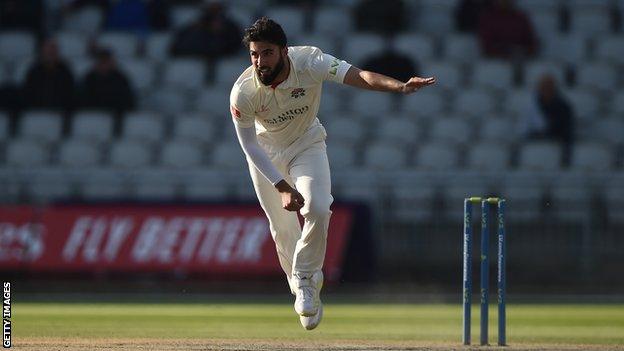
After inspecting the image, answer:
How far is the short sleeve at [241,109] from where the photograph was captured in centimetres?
766

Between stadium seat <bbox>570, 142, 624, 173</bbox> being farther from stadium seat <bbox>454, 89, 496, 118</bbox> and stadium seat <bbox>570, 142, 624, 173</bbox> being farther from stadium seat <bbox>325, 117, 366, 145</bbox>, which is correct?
stadium seat <bbox>325, 117, 366, 145</bbox>

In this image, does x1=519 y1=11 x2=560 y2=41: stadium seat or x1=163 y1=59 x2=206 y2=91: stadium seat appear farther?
x1=519 y1=11 x2=560 y2=41: stadium seat

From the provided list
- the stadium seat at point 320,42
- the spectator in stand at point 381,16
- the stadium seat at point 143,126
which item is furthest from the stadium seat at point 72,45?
the spectator in stand at point 381,16

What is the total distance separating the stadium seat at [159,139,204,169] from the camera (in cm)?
1423

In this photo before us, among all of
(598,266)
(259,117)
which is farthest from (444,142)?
(259,117)

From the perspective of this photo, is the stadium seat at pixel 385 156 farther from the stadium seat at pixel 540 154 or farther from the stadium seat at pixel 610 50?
the stadium seat at pixel 610 50

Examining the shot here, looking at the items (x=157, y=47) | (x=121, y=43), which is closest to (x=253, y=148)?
(x=157, y=47)

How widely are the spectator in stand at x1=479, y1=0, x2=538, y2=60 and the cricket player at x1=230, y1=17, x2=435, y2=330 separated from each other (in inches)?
301

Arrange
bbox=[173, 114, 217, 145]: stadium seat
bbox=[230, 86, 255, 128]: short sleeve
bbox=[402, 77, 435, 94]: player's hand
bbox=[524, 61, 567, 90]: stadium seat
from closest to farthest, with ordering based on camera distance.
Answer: bbox=[402, 77, 435, 94]: player's hand, bbox=[230, 86, 255, 128]: short sleeve, bbox=[173, 114, 217, 145]: stadium seat, bbox=[524, 61, 567, 90]: stadium seat

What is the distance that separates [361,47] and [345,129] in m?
1.15

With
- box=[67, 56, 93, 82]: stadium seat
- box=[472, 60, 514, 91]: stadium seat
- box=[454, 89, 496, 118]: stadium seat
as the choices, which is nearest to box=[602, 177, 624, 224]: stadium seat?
box=[454, 89, 496, 118]: stadium seat

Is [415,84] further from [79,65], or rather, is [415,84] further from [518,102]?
[79,65]

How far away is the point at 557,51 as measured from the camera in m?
15.7

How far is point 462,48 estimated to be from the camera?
15.6 metres
